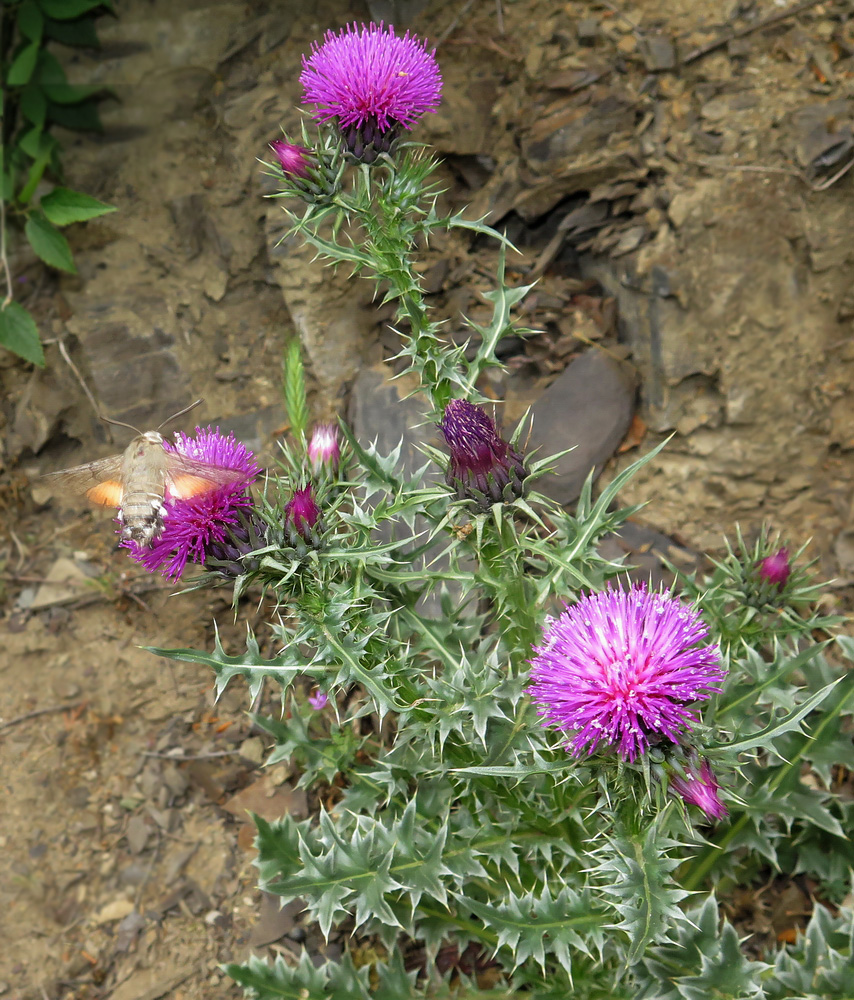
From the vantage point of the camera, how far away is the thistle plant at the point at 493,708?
2.43 m

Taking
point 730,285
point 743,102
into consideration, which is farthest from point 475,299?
point 743,102

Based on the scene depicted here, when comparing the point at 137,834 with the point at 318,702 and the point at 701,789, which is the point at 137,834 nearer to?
the point at 318,702

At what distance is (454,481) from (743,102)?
126 inches

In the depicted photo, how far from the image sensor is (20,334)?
15.9 feet

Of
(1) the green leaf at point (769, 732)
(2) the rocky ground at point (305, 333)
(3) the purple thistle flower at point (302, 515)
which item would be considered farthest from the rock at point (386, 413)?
(1) the green leaf at point (769, 732)

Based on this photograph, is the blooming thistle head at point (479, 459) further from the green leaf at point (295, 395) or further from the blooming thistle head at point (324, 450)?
the green leaf at point (295, 395)

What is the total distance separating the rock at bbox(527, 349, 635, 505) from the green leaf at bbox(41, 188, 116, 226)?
8.69ft

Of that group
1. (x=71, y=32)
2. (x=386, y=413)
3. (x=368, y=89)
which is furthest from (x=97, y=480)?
(x=71, y=32)

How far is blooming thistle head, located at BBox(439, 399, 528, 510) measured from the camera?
9.23ft

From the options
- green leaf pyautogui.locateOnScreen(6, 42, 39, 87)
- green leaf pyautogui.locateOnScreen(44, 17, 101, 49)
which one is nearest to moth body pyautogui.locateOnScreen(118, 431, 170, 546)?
green leaf pyautogui.locateOnScreen(6, 42, 39, 87)

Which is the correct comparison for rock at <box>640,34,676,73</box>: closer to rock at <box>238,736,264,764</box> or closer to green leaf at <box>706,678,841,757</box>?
green leaf at <box>706,678,841,757</box>

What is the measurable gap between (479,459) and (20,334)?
324 cm

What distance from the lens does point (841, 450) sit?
15.2ft

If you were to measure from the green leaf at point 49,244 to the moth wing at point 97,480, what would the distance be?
2361mm
